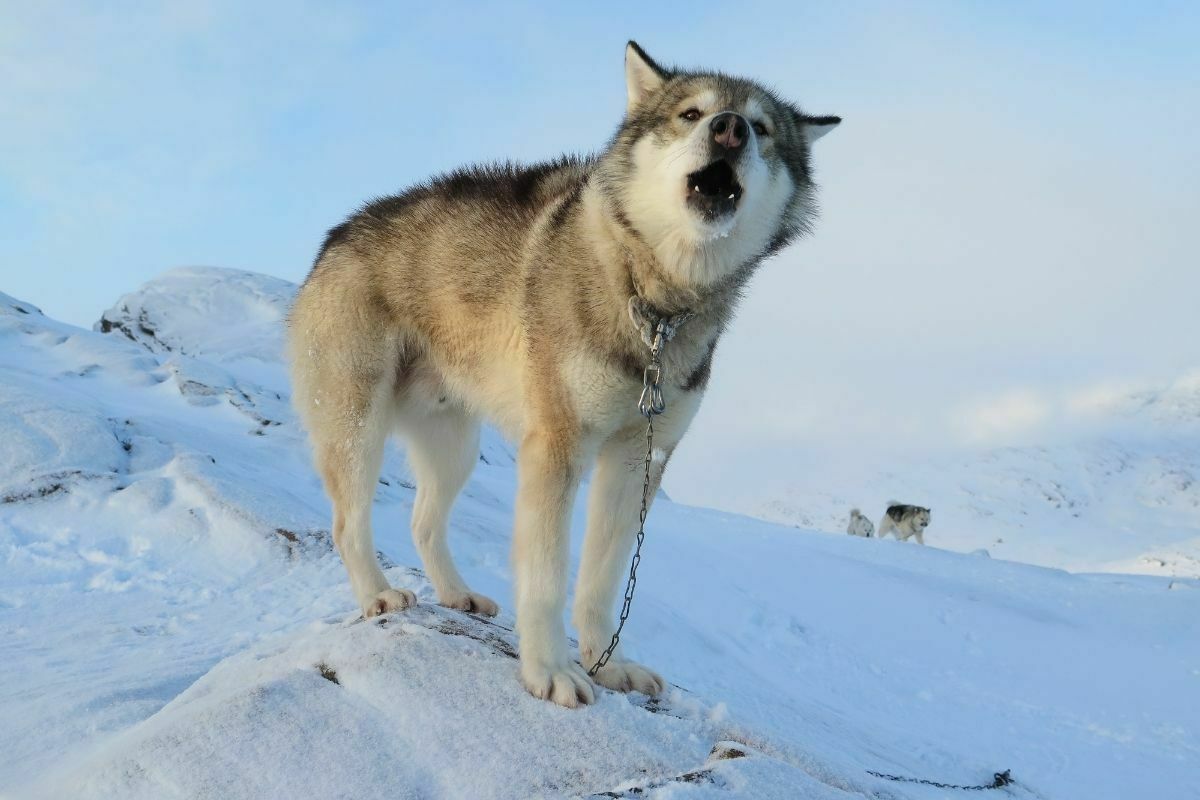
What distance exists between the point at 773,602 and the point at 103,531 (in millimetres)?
6498

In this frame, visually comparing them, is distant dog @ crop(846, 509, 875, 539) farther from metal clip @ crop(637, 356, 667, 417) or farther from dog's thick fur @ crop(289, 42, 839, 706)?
metal clip @ crop(637, 356, 667, 417)

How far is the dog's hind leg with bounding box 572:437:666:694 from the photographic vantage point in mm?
3871

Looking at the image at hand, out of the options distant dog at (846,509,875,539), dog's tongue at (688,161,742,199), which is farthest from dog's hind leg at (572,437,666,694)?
distant dog at (846,509,875,539)

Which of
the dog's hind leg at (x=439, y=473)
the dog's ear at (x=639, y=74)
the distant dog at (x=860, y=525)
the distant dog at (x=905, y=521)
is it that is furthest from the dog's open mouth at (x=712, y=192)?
the distant dog at (x=905, y=521)

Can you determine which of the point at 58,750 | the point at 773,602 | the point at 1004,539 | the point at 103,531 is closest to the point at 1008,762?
the point at 773,602

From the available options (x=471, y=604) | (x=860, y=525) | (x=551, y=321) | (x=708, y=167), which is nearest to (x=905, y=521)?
(x=860, y=525)

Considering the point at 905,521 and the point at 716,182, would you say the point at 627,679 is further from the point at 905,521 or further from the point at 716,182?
the point at 905,521

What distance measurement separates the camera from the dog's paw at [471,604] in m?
4.61

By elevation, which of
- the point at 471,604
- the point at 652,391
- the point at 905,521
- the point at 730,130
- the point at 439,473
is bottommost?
the point at 471,604

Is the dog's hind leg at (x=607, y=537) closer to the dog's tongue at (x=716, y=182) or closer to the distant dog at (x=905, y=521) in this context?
the dog's tongue at (x=716, y=182)

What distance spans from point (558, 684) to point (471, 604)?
136 centimetres

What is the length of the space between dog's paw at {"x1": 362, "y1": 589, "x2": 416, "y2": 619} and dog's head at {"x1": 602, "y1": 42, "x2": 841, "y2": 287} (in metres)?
1.90

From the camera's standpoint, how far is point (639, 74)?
402 cm

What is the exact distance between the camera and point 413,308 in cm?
450
